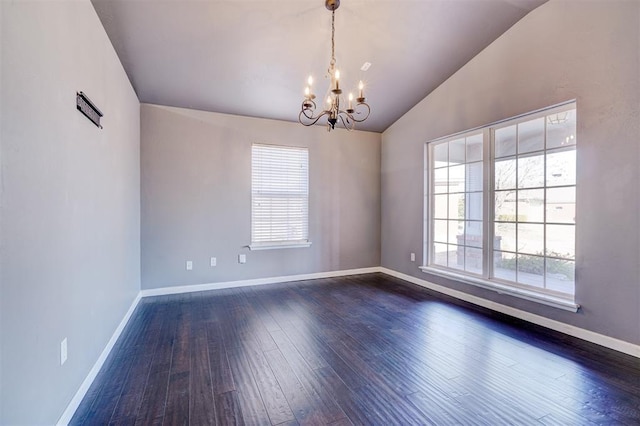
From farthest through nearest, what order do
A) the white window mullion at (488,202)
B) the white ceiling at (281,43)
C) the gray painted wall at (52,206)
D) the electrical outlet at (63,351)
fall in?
the white window mullion at (488,202) < the white ceiling at (281,43) < the electrical outlet at (63,351) < the gray painted wall at (52,206)

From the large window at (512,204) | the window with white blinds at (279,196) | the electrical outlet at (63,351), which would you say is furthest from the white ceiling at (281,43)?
the electrical outlet at (63,351)

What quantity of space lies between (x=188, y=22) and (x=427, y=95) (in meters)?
3.24

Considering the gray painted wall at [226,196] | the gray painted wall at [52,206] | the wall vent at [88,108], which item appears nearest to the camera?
the gray painted wall at [52,206]

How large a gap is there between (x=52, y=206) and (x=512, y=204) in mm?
4015

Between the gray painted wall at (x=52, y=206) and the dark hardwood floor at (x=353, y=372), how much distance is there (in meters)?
0.43

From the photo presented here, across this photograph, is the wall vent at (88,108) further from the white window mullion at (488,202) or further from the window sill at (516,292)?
the window sill at (516,292)

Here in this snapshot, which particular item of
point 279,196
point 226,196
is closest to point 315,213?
point 279,196

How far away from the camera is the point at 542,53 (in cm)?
296

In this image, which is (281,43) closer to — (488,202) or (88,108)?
(88,108)

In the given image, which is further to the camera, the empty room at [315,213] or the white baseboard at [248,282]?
the white baseboard at [248,282]

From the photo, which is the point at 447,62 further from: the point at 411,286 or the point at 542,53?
the point at 411,286

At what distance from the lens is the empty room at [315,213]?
5.48 ft

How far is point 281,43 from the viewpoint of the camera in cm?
313

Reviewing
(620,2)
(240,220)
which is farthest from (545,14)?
(240,220)
